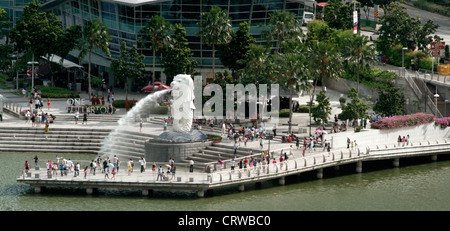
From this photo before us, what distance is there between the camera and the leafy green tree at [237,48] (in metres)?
106

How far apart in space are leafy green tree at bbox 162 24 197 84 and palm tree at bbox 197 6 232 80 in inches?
125

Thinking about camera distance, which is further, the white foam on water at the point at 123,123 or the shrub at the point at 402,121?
the shrub at the point at 402,121

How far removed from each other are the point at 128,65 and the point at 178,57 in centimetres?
680

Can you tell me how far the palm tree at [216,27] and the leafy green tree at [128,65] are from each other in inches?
350

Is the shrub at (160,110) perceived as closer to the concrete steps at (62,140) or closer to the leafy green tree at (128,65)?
the leafy green tree at (128,65)

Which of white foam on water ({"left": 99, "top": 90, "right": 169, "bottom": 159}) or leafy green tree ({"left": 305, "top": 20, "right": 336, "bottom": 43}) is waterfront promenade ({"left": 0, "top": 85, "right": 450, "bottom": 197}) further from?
leafy green tree ({"left": 305, "top": 20, "right": 336, "bottom": 43})

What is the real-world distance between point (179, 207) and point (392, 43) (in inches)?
2171

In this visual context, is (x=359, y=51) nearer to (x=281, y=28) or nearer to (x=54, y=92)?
(x=281, y=28)

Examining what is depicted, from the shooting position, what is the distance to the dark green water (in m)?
71.2

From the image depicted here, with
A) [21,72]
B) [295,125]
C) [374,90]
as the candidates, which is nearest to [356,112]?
[295,125]

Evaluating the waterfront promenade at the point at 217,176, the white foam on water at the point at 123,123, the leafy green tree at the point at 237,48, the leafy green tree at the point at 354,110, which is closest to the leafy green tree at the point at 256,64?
the leafy green tree at the point at 237,48

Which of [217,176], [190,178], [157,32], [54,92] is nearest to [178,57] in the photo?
[157,32]

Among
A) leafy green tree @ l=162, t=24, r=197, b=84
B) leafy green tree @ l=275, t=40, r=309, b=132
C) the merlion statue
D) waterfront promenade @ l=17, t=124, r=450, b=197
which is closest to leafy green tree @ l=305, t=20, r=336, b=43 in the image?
leafy green tree @ l=162, t=24, r=197, b=84

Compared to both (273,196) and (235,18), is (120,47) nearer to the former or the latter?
(235,18)
